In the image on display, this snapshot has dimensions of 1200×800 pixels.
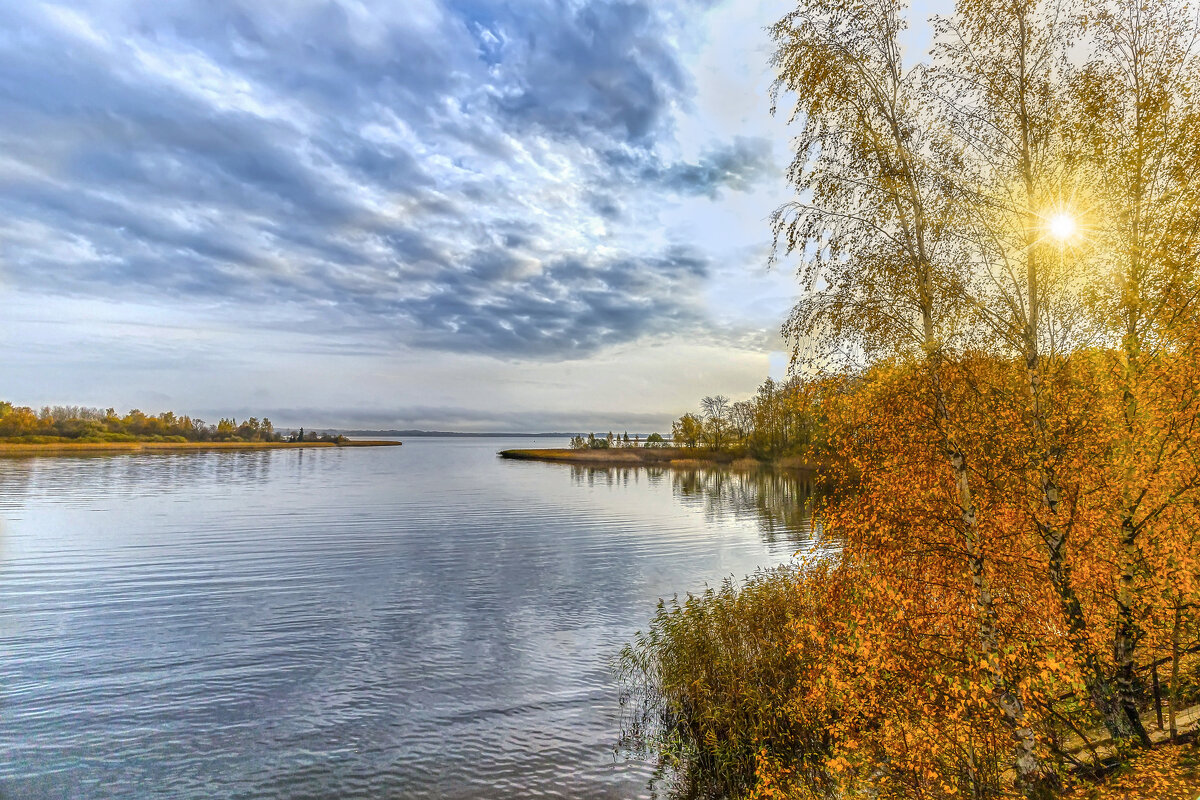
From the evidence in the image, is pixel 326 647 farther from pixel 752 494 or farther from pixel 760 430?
pixel 760 430

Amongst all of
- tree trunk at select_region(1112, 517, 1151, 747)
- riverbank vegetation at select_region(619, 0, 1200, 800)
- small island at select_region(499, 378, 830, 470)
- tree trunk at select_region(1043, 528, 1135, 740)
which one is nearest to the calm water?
riverbank vegetation at select_region(619, 0, 1200, 800)

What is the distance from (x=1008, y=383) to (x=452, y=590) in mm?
29182

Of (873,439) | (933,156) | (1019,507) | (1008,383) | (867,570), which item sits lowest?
(867,570)

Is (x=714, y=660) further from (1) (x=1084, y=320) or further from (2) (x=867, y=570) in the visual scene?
(1) (x=1084, y=320)

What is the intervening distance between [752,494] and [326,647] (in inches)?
2807

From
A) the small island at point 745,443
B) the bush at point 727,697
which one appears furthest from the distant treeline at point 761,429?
the bush at point 727,697

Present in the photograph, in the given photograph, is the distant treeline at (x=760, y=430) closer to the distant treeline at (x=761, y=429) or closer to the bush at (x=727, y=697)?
the distant treeline at (x=761, y=429)

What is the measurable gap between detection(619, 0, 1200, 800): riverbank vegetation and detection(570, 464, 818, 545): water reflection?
12.6 meters

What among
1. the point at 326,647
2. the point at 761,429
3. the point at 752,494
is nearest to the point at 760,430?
the point at 761,429

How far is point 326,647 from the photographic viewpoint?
24.6m

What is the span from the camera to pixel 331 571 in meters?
37.8

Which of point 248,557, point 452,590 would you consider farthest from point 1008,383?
point 248,557

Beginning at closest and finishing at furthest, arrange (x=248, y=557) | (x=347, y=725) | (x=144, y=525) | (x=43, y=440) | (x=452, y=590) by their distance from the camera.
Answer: (x=347, y=725) < (x=452, y=590) < (x=248, y=557) < (x=144, y=525) < (x=43, y=440)

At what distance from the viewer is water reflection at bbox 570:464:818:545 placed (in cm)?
5678
